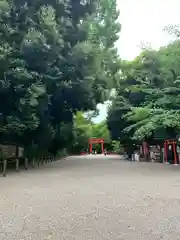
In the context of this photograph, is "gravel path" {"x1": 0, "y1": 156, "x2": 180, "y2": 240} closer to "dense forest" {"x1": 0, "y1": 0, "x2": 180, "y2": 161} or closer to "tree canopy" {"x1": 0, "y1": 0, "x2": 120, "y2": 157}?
"tree canopy" {"x1": 0, "y1": 0, "x2": 120, "y2": 157}

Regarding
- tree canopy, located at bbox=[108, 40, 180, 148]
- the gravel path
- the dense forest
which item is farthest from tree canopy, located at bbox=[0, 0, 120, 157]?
the gravel path

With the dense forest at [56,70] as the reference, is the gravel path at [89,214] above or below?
below

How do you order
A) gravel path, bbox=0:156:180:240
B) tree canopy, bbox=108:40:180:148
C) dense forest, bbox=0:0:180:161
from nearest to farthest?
1. gravel path, bbox=0:156:180:240
2. dense forest, bbox=0:0:180:161
3. tree canopy, bbox=108:40:180:148

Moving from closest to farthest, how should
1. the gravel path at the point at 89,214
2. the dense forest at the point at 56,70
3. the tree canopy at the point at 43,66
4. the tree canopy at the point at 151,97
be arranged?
the gravel path at the point at 89,214 < the tree canopy at the point at 43,66 < the dense forest at the point at 56,70 < the tree canopy at the point at 151,97

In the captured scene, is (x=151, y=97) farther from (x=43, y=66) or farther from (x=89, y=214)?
(x=89, y=214)

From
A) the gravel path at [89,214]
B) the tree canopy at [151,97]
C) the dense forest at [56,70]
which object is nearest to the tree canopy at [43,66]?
the dense forest at [56,70]

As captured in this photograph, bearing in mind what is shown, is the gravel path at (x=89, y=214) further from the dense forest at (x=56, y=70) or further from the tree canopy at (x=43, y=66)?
the dense forest at (x=56, y=70)

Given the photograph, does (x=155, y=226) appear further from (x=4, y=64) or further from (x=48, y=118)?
(x=48, y=118)

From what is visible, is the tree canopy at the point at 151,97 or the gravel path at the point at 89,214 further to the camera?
the tree canopy at the point at 151,97

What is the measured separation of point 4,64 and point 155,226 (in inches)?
419

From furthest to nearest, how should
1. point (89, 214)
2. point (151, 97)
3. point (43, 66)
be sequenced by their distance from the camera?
point (151, 97)
point (43, 66)
point (89, 214)

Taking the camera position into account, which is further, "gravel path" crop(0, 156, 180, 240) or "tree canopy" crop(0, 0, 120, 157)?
"tree canopy" crop(0, 0, 120, 157)

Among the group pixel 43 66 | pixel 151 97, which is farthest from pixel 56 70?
pixel 151 97

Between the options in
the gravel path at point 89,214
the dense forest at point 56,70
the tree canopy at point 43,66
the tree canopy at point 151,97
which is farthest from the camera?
the tree canopy at point 151,97
